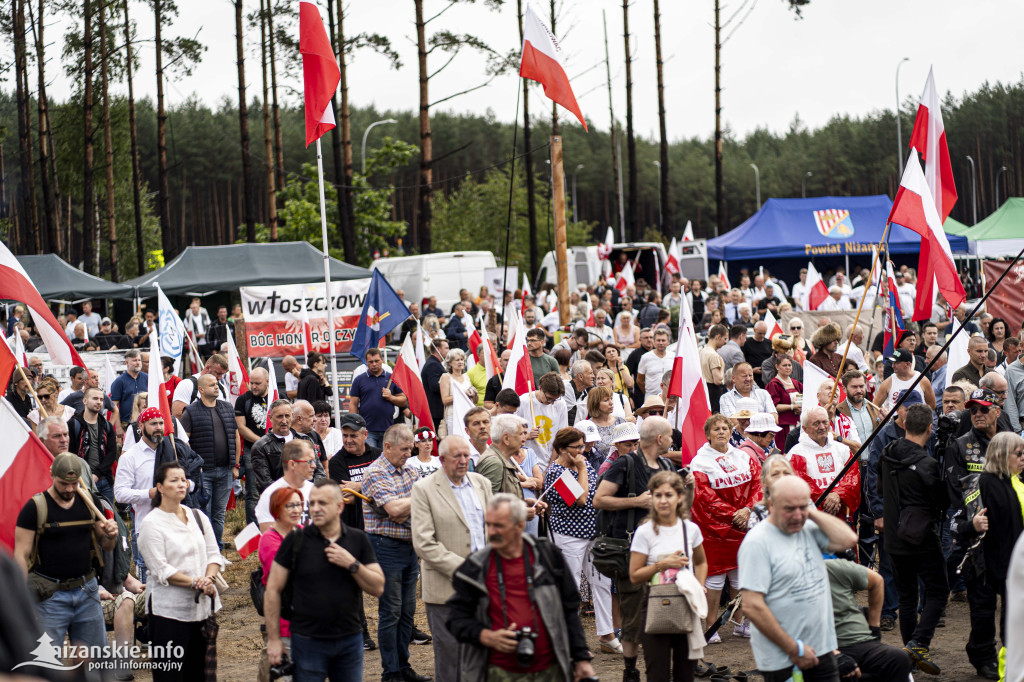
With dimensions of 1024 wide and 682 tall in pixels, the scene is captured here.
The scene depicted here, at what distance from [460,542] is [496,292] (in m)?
21.8

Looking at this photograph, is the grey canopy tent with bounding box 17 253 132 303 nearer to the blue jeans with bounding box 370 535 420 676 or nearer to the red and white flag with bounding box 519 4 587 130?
the red and white flag with bounding box 519 4 587 130

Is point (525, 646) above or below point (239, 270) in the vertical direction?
below

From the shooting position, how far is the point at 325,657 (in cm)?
580

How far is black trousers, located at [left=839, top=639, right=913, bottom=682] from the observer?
5516 millimetres

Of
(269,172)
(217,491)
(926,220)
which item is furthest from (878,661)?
(269,172)

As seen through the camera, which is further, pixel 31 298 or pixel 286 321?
pixel 286 321

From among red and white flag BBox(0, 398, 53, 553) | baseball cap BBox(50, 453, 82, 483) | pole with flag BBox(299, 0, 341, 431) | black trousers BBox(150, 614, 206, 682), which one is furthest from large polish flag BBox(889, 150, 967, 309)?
red and white flag BBox(0, 398, 53, 553)

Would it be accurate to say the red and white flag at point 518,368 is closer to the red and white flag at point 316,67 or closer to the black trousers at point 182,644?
the red and white flag at point 316,67

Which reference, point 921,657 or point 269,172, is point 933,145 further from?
point 269,172

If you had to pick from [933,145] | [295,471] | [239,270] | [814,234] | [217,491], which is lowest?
[217,491]

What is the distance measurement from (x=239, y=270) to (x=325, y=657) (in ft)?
67.4

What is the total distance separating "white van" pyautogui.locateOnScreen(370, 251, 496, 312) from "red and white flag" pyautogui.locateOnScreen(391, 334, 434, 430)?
18.2 m

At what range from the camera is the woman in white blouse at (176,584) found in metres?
6.37

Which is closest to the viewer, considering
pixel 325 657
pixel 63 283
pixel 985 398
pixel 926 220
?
pixel 325 657
